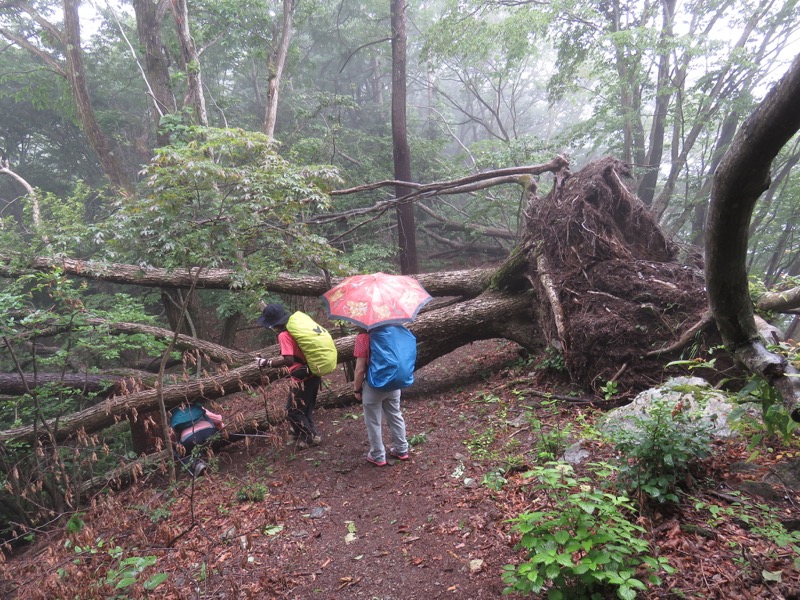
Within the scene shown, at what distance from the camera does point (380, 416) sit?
164 inches

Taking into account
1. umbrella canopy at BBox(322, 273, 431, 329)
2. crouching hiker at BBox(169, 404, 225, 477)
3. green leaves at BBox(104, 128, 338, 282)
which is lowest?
crouching hiker at BBox(169, 404, 225, 477)

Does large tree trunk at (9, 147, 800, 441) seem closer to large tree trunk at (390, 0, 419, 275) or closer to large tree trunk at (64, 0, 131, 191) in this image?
large tree trunk at (390, 0, 419, 275)

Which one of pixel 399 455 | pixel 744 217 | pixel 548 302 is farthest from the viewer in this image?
pixel 548 302

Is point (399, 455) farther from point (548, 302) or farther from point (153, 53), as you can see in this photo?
point (153, 53)

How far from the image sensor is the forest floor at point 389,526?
2.30 meters

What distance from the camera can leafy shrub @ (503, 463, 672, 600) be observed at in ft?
6.06

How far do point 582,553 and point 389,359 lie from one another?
212 cm

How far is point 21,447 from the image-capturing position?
17.6 ft

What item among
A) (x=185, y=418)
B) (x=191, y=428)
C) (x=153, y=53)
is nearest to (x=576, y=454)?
(x=191, y=428)

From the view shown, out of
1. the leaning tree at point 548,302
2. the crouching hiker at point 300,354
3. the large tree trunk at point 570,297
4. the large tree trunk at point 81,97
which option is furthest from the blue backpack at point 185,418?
the large tree trunk at point 81,97

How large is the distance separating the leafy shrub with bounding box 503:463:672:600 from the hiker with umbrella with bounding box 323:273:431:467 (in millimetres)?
1902

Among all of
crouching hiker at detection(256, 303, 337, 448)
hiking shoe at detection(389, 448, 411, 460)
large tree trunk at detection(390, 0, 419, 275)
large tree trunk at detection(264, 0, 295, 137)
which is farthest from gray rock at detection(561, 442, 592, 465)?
large tree trunk at detection(264, 0, 295, 137)

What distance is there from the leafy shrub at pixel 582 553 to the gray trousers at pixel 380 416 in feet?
6.73

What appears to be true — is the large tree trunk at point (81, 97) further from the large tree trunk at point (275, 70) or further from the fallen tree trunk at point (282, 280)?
the fallen tree trunk at point (282, 280)
